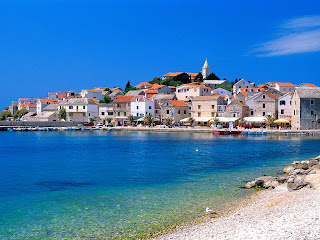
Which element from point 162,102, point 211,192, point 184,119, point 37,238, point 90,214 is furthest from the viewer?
point 162,102

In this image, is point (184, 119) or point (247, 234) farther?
point (184, 119)

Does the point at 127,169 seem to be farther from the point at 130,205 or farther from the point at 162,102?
the point at 162,102

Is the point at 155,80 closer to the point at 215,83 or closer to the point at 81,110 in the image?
the point at 215,83

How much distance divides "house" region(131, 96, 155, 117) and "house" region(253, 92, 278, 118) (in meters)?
23.4

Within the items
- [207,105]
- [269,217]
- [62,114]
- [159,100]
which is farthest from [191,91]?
[269,217]

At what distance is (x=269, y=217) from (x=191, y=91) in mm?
76110

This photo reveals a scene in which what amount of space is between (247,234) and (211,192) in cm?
726

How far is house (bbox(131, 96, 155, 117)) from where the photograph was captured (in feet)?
260

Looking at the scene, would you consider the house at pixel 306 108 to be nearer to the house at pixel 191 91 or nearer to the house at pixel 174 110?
the house at pixel 174 110

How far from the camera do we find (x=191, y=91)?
283 feet

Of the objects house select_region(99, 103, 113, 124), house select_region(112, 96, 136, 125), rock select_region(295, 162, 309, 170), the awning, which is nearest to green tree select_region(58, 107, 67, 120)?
house select_region(99, 103, 113, 124)

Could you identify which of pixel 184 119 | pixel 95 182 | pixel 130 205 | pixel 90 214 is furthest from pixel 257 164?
pixel 184 119

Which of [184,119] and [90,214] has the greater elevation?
[184,119]

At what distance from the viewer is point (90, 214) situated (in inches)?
510
